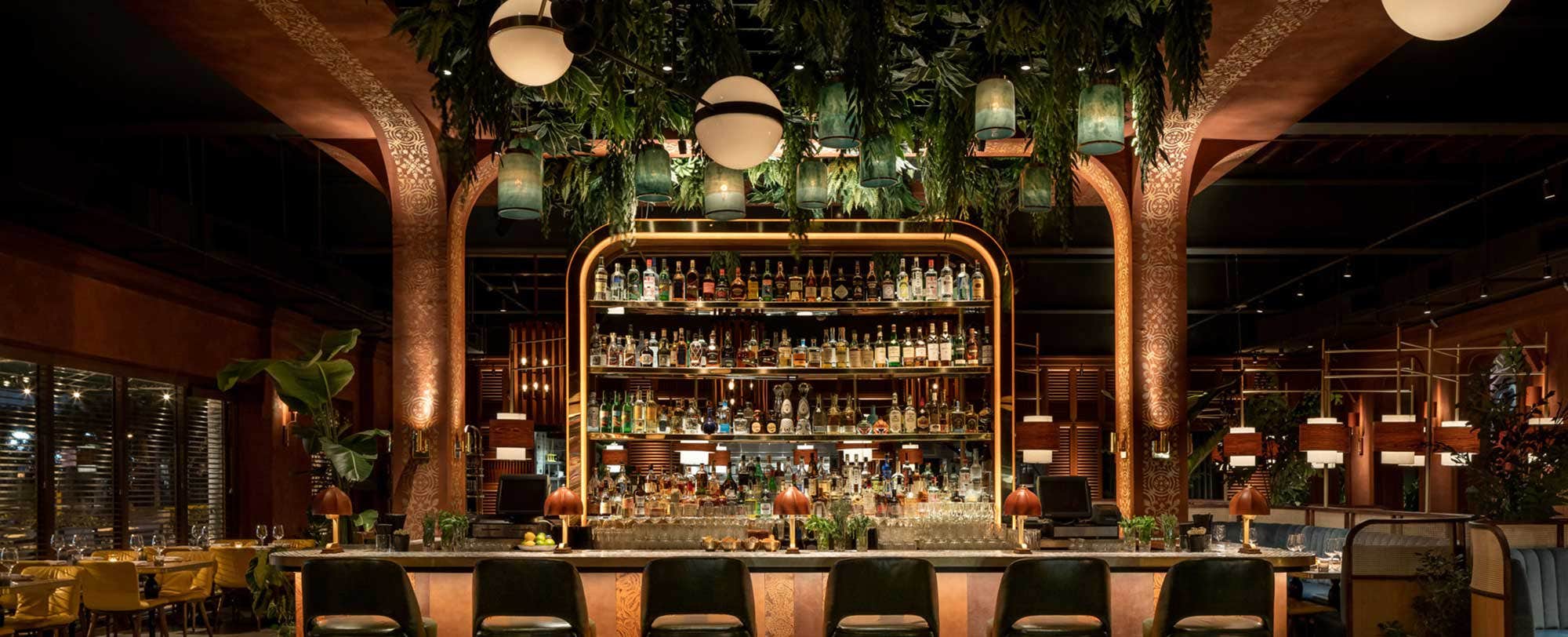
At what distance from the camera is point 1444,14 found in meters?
2.13

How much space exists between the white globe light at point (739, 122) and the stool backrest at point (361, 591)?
7.94ft

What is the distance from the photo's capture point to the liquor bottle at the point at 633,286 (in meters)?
8.21

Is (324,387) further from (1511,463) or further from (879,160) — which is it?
(1511,463)

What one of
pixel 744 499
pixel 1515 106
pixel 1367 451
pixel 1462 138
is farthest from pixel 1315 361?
pixel 744 499

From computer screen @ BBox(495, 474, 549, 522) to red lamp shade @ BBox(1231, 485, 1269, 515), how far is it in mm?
4197

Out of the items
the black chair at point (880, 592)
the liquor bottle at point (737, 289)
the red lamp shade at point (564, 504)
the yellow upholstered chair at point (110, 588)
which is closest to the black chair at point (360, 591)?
the red lamp shade at point (564, 504)

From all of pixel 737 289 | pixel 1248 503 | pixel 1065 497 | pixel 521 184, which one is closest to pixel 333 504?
pixel 521 184

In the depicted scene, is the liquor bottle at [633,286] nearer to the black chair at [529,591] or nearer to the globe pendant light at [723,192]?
the globe pendant light at [723,192]

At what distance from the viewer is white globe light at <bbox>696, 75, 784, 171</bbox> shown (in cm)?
347

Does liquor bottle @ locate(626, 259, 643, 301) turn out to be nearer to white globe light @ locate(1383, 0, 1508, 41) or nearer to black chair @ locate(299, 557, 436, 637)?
black chair @ locate(299, 557, 436, 637)

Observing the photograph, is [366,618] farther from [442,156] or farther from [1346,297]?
[1346,297]

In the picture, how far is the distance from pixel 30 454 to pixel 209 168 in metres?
3.23

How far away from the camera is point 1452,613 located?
7.86 metres

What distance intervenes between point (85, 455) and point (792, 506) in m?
7.89
